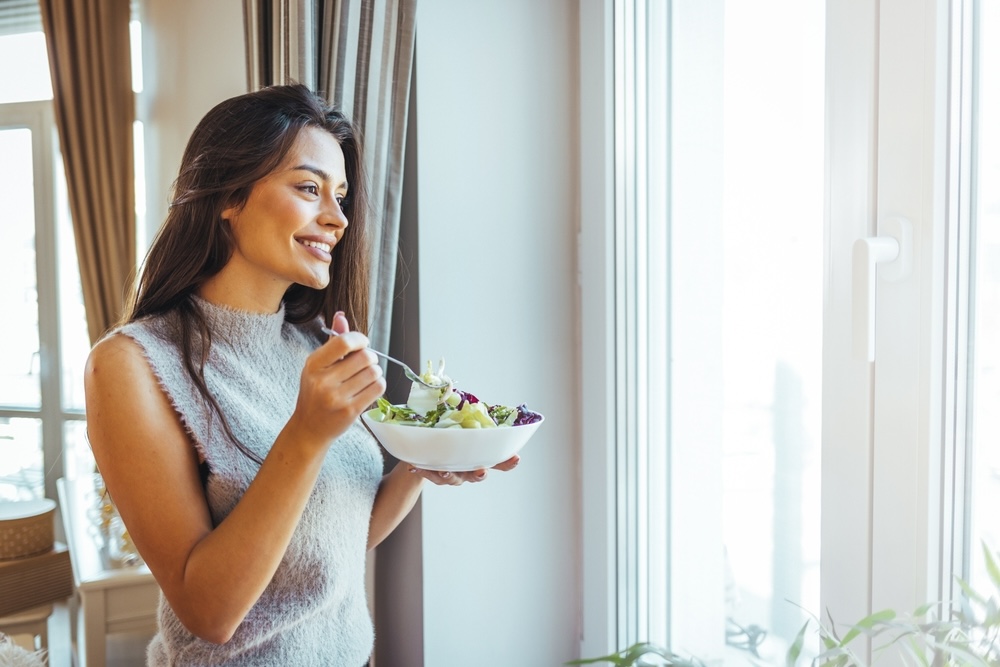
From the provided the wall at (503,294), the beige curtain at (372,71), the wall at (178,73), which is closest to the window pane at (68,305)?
the wall at (178,73)

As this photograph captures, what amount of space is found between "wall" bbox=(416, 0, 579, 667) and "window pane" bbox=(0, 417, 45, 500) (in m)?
2.65

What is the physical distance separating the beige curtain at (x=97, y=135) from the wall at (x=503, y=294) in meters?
2.03

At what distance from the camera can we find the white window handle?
100 centimetres

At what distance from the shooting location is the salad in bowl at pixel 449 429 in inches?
39.8

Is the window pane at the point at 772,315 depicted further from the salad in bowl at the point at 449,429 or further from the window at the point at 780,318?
the salad in bowl at the point at 449,429

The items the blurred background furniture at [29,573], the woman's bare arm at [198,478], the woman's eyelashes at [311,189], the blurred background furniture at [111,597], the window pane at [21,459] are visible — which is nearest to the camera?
the woman's bare arm at [198,478]

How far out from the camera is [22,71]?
3.48 meters

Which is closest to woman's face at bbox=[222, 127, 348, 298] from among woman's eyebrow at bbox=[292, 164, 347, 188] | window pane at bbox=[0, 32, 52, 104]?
woman's eyebrow at bbox=[292, 164, 347, 188]

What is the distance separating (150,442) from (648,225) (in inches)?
38.9

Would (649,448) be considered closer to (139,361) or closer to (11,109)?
(139,361)

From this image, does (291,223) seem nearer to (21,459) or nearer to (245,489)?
(245,489)

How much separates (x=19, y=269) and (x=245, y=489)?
304cm

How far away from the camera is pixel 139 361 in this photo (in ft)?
3.42

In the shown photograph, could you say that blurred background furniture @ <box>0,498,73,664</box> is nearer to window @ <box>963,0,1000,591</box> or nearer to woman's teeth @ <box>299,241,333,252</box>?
woman's teeth @ <box>299,241,333,252</box>
